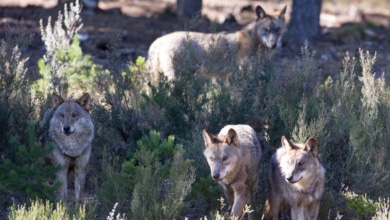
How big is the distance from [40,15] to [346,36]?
270 inches

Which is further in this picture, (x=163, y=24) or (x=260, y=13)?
(x=163, y=24)

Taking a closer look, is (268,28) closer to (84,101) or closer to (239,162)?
(84,101)

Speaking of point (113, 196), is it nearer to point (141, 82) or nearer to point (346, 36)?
point (141, 82)

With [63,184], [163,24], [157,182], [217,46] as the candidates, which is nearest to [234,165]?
[157,182]

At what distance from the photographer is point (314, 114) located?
964cm

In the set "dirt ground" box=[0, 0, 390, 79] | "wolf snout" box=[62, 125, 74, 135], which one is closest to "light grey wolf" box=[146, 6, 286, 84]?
"dirt ground" box=[0, 0, 390, 79]

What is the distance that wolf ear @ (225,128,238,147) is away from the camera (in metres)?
8.23

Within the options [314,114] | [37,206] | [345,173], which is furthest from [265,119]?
[37,206]

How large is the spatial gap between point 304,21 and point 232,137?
842 cm

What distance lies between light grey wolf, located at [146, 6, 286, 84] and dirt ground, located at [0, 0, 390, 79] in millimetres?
1081

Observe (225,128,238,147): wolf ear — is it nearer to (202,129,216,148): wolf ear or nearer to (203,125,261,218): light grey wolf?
(203,125,261,218): light grey wolf

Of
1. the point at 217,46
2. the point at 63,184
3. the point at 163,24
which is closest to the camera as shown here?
the point at 63,184

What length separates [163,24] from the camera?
17.2 m

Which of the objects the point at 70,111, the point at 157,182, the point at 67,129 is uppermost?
the point at 70,111
